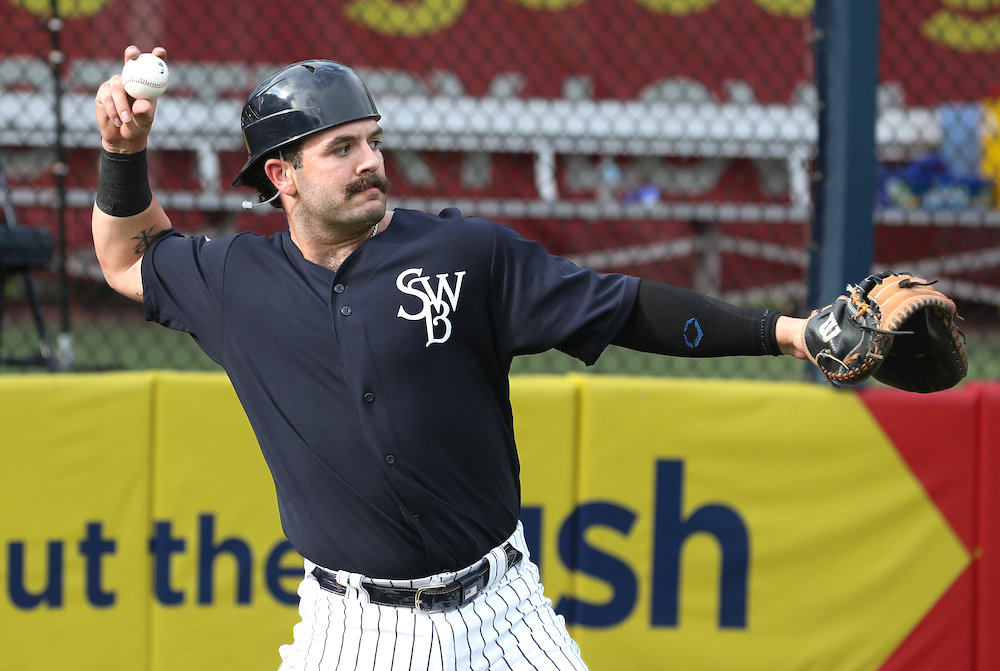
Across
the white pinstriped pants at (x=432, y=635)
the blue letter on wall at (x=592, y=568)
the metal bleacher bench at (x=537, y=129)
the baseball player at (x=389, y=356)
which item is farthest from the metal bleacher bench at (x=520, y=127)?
the white pinstriped pants at (x=432, y=635)

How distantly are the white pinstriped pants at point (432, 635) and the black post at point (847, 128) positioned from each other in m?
1.98

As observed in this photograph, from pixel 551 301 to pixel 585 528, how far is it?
159 centimetres

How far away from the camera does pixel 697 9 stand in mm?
8562

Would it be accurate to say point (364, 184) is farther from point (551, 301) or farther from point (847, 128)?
point (847, 128)

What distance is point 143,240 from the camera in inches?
98.5

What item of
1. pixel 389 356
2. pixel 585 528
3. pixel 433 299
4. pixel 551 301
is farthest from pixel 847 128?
pixel 389 356

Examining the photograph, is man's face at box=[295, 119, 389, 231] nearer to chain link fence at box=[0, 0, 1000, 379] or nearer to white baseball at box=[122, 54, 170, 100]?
white baseball at box=[122, 54, 170, 100]

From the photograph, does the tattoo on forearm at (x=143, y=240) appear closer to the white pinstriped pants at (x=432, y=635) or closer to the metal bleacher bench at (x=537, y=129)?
the white pinstriped pants at (x=432, y=635)

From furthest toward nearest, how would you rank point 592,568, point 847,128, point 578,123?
point 578,123, point 847,128, point 592,568

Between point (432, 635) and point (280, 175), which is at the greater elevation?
point (280, 175)

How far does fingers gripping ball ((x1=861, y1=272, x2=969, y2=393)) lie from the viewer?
1.87m

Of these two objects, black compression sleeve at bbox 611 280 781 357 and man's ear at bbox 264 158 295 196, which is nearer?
black compression sleeve at bbox 611 280 781 357

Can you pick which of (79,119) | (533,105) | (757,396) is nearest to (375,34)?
(533,105)

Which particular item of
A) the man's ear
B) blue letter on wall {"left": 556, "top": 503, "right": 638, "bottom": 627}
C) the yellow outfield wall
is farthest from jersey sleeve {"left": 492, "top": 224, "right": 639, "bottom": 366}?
blue letter on wall {"left": 556, "top": 503, "right": 638, "bottom": 627}
